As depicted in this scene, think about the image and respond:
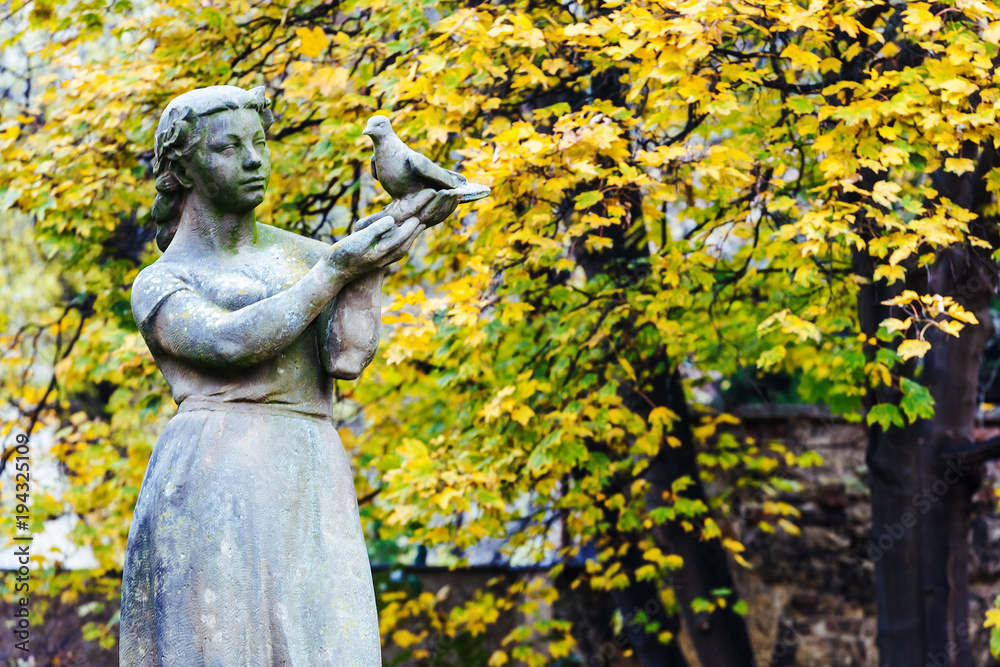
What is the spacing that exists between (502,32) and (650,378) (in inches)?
94.8

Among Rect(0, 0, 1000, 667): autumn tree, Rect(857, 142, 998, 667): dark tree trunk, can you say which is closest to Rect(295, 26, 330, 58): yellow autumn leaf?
Rect(0, 0, 1000, 667): autumn tree

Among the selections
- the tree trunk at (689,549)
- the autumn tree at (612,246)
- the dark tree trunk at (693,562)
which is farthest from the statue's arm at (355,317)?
the dark tree trunk at (693,562)

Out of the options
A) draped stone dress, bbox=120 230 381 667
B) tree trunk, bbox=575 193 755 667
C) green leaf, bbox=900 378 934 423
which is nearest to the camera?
draped stone dress, bbox=120 230 381 667

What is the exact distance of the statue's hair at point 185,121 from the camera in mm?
2535

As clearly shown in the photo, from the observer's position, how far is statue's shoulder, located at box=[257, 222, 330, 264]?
107 inches

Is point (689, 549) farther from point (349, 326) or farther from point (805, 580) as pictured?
point (349, 326)

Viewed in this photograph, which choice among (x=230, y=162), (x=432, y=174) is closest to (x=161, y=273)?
(x=230, y=162)

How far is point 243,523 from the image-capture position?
2.42 metres

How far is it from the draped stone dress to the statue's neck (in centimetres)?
8

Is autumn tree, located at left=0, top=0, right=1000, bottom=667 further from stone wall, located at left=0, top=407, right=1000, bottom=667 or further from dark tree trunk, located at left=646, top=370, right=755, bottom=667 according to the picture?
stone wall, located at left=0, top=407, right=1000, bottom=667

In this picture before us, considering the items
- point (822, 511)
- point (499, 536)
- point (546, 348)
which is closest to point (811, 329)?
point (546, 348)

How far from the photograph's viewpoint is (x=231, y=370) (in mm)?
2488

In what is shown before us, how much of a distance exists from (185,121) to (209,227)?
255mm

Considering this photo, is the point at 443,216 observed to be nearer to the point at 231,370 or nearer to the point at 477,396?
the point at 231,370
